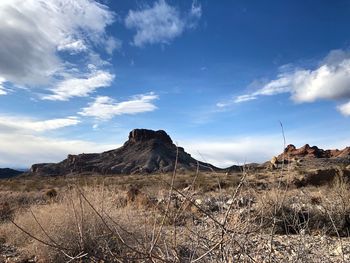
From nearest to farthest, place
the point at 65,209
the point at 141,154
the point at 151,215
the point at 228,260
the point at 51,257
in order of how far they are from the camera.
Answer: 1. the point at 228,260
2. the point at 51,257
3. the point at 65,209
4. the point at 151,215
5. the point at 141,154

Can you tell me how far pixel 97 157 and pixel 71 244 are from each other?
8546 centimetres

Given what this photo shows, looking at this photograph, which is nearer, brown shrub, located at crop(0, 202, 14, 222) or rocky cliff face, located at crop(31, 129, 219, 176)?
brown shrub, located at crop(0, 202, 14, 222)

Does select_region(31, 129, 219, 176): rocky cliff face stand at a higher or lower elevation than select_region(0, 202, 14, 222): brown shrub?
higher

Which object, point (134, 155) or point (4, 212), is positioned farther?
point (134, 155)

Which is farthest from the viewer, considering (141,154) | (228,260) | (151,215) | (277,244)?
(141,154)

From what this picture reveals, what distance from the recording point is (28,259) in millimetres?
8102

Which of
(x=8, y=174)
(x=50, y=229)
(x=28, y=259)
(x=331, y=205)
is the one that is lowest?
(x=28, y=259)

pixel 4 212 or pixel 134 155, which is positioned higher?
pixel 134 155

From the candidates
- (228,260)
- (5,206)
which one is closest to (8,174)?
(5,206)

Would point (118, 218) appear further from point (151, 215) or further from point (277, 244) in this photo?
point (277, 244)

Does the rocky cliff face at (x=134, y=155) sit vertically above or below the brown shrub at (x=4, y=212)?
above

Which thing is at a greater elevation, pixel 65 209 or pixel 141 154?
pixel 141 154

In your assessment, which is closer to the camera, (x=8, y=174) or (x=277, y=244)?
(x=277, y=244)

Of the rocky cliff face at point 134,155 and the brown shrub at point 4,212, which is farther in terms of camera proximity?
the rocky cliff face at point 134,155
